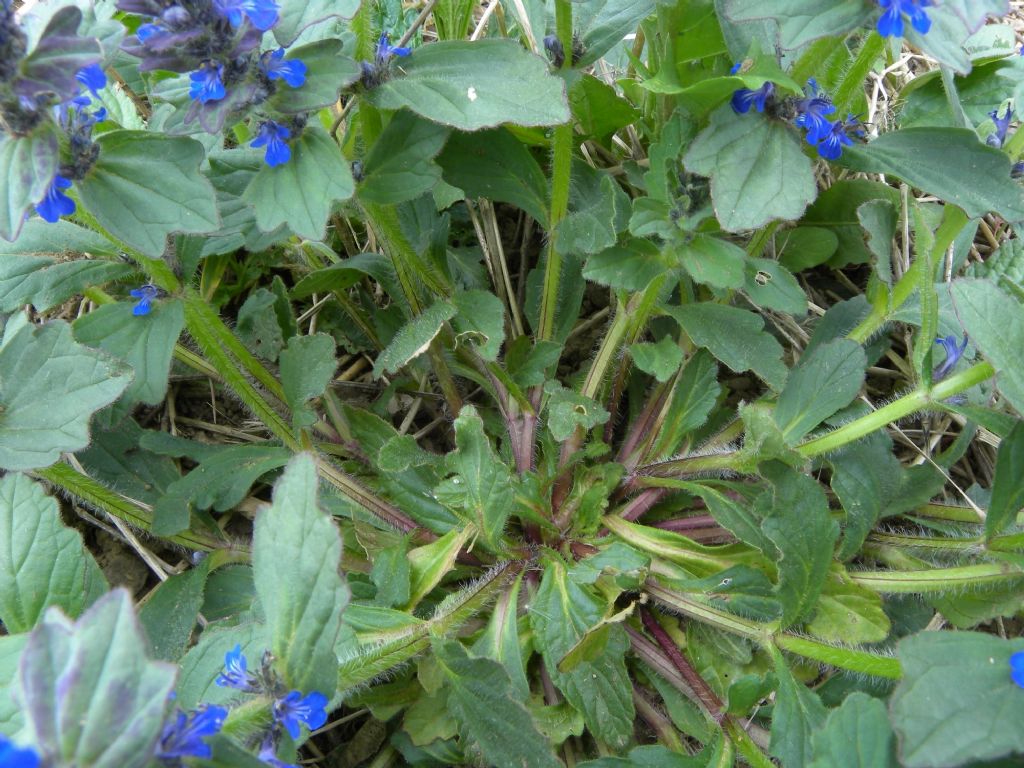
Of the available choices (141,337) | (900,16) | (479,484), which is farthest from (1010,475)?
(141,337)

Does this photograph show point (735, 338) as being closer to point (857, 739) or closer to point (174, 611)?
point (857, 739)

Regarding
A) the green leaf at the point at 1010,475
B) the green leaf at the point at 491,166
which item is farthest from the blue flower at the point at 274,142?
the green leaf at the point at 1010,475

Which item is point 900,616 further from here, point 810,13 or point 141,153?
point 141,153

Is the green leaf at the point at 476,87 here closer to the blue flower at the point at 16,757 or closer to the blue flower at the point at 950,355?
the blue flower at the point at 950,355

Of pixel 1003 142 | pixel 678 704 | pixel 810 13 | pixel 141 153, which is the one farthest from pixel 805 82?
pixel 678 704

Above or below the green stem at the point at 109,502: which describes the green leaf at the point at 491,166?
above
